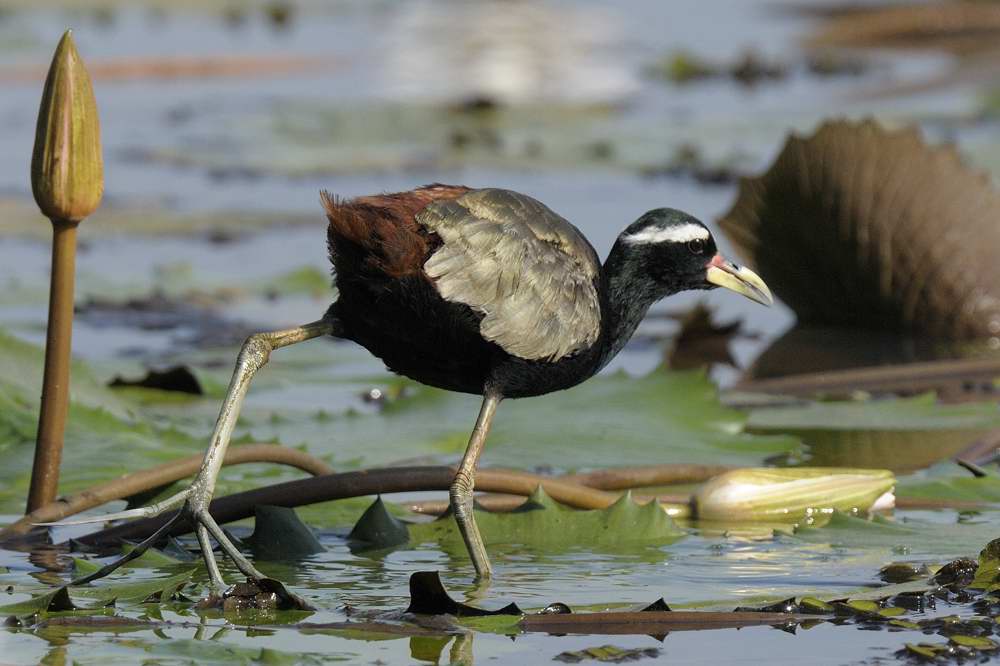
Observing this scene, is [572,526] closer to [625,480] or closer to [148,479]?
[625,480]

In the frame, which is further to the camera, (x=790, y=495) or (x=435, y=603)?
(x=790, y=495)

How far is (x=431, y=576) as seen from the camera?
2.76 meters

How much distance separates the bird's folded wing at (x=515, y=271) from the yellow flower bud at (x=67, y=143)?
682mm

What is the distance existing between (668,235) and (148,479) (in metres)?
1.07

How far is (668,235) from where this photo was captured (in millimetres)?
3152

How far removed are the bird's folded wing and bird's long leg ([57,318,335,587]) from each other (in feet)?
1.03

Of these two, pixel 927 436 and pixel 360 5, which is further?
pixel 360 5

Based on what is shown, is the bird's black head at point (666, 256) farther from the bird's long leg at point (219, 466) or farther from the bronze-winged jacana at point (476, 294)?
the bird's long leg at point (219, 466)

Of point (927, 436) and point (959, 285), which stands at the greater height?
point (959, 285)

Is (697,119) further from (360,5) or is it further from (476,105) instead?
(360,5)

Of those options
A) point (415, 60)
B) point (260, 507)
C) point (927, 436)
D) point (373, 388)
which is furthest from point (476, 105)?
point (260, 507)

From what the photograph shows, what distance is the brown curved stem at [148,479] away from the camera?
10.9 ft

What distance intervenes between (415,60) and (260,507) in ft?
38.8

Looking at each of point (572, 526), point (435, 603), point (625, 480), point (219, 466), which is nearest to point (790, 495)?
point (625, 480)
